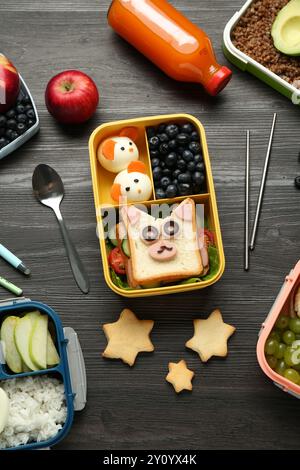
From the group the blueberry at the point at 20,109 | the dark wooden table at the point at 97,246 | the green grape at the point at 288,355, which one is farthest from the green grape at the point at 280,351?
the blueberry at the point at 20,109

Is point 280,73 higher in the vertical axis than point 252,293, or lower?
higher

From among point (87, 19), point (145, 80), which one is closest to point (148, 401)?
point (145, 80)

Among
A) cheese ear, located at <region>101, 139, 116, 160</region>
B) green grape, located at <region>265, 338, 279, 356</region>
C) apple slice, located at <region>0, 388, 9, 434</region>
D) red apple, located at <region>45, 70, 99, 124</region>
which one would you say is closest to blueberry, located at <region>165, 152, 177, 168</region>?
cheese ear, located at <region>101, 139, 116, 160</region>

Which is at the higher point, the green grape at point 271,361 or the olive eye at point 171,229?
the olive eye at point 171,229

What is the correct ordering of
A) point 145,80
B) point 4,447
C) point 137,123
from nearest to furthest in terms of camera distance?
point 4,447
point 137,123
point 145,80

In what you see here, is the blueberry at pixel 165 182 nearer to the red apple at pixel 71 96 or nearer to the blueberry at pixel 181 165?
the blueberry at pixel 181 165

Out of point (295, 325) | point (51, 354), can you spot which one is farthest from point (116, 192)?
point (295, 325)

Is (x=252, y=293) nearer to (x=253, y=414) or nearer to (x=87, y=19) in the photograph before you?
(x=253, y=414)

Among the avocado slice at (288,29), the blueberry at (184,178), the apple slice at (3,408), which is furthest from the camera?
the avocado slice at (288,29)
